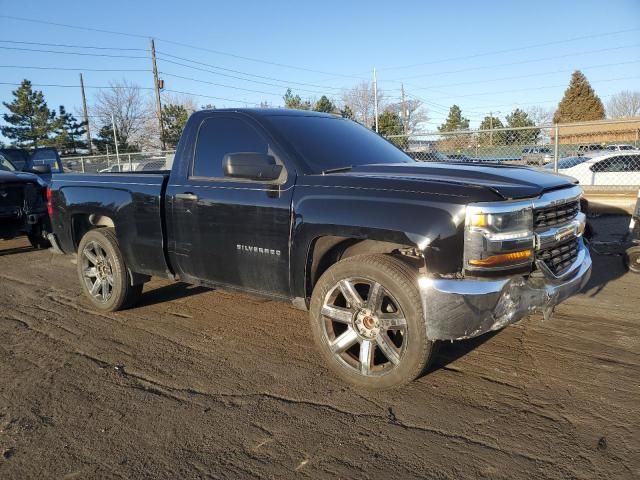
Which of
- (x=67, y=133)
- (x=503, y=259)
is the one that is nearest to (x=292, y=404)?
(x=503, y=259)

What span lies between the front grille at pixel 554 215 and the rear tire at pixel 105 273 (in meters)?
3.83

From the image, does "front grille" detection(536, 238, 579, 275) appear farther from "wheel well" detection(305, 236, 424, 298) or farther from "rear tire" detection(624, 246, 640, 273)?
"rear tire" detection(624, 246, 640, 273)

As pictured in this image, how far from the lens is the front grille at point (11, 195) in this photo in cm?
850

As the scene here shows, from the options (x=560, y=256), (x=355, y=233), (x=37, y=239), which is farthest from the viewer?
(x=37, y=239)

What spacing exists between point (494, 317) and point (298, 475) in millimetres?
1446

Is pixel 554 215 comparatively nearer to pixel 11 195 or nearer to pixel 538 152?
pixel 11 195

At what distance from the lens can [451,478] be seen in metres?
2.52

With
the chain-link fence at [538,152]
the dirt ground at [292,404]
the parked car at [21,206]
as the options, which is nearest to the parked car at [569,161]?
the chain-link fence at [538,152]

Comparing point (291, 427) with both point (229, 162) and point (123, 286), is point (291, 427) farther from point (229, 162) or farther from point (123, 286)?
point (123, 286)

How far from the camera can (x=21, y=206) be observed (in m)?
8.69

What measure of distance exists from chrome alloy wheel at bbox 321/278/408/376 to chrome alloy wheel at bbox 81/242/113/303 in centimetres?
275

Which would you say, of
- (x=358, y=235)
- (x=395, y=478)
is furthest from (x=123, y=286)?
(x=395, y=478)

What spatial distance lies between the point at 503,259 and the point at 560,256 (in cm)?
72

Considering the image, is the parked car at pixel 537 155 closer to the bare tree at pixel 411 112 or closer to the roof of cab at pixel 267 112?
the roof of cab at pixel 267 112
